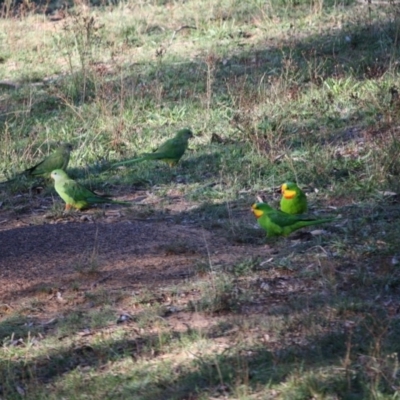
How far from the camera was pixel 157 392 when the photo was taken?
4586 mm

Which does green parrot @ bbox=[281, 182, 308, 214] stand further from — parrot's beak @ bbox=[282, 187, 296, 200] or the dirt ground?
the dirt ground

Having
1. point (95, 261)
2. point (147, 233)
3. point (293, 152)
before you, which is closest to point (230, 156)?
point (293, 152)

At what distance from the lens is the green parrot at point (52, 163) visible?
841cm

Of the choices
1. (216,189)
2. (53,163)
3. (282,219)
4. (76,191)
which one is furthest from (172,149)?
(282,219)

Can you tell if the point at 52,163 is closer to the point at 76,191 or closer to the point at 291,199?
the point at 76,191

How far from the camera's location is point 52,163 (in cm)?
841

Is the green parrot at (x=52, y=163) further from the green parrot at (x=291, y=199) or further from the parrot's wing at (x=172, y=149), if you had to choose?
the green parrot at (x=291, y=199)

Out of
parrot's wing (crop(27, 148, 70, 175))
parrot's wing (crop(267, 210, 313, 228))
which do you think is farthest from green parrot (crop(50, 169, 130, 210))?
parrot's wing (crop(267, 210, 313, 228))

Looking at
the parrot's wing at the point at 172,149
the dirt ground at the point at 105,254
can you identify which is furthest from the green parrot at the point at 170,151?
the dirt ground at the point at 105,254

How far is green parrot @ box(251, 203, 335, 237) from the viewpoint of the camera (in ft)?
21.0

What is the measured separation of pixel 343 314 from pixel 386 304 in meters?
0.32

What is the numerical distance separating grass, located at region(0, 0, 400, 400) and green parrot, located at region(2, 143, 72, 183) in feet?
0.64

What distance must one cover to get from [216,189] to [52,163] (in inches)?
62.0

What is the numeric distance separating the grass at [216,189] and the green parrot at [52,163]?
195mm
